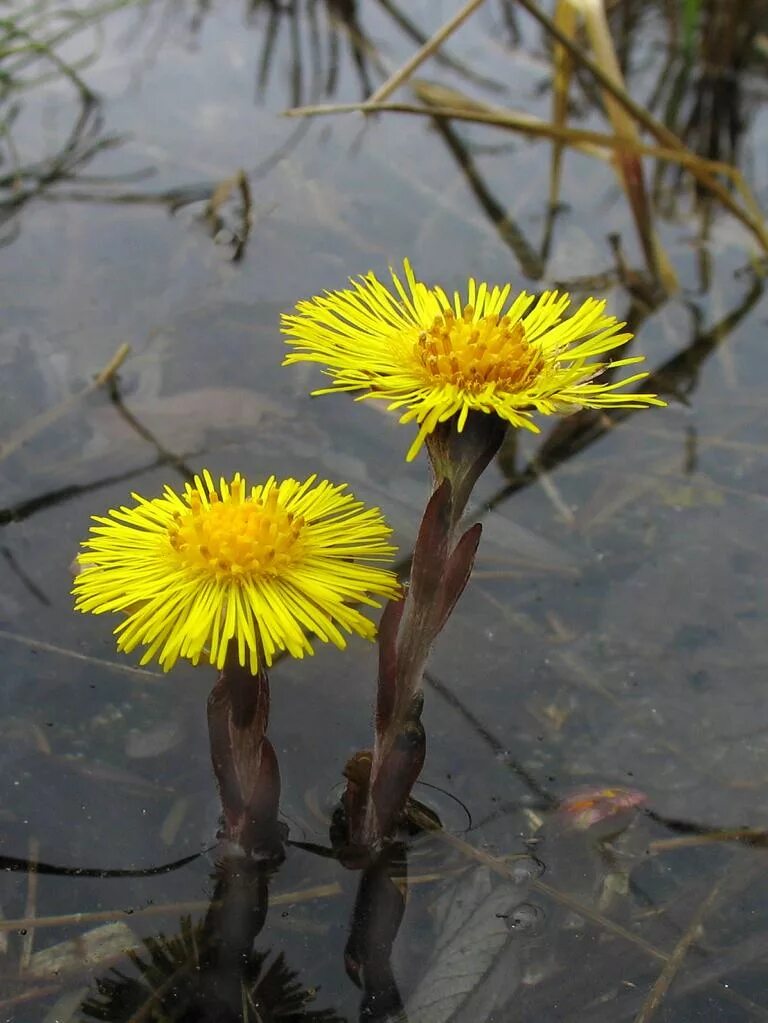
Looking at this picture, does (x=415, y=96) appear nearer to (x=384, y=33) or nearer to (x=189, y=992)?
(x=384, y=33)

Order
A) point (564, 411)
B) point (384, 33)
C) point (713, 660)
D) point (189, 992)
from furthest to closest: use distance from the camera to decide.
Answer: point (384, 33)
point (713, 660)
point (564, 411)
point (189, 992)

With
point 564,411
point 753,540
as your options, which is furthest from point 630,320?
point 564,411

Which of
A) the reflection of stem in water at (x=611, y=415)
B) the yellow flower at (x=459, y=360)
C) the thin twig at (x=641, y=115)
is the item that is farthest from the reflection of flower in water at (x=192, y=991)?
the thin twig at (x=641, y=115)

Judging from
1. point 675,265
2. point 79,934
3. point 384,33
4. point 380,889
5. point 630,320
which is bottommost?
point 79,934

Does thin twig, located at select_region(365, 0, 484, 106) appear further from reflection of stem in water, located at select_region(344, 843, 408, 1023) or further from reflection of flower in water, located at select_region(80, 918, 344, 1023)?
reflection of flower in water, located at select_region(80, 918, 344, 1023)

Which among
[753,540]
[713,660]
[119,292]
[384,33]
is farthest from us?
[384,33]

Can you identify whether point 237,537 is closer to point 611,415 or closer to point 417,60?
point 611,415
